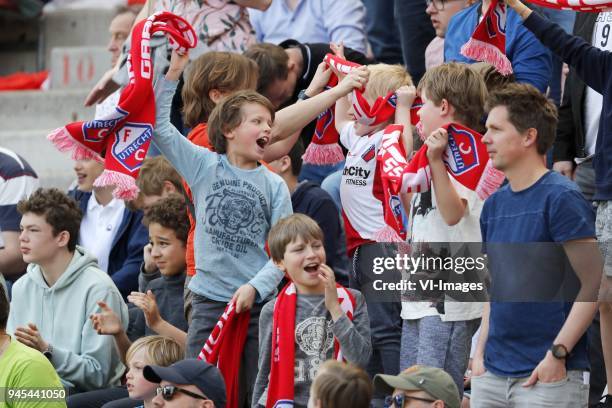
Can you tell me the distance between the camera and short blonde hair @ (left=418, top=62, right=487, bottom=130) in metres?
5.88

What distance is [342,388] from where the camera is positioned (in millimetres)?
4836

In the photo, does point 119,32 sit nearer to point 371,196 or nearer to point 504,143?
point 371,196

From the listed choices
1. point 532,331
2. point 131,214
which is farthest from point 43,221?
point 532,331

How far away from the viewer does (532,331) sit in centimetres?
527

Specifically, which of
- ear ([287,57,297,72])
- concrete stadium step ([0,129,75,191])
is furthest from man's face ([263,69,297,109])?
concrete stadium step ([0,129,75,191])

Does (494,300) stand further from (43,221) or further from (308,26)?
(308,26)

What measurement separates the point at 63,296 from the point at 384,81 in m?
1.96

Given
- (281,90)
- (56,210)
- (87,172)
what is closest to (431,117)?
(281,90)

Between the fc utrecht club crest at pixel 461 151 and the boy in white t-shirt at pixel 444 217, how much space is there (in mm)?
42

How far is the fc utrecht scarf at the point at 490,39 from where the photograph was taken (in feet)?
20.2

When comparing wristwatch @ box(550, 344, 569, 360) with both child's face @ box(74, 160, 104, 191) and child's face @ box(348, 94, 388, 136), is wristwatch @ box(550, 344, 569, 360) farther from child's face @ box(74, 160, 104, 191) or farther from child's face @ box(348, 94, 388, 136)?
child's face @ box(74, 160, 104, 191)

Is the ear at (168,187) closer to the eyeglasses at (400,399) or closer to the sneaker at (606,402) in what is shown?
the eyeglasses at (400,399)

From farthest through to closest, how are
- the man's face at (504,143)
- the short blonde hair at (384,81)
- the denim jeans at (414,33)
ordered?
the denim jeans at (414,33), the short blonde hair at (384,81), the man's face at (504,143)

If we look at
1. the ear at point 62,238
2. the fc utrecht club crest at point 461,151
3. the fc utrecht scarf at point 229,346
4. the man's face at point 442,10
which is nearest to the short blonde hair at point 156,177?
the ear at point 62,238
